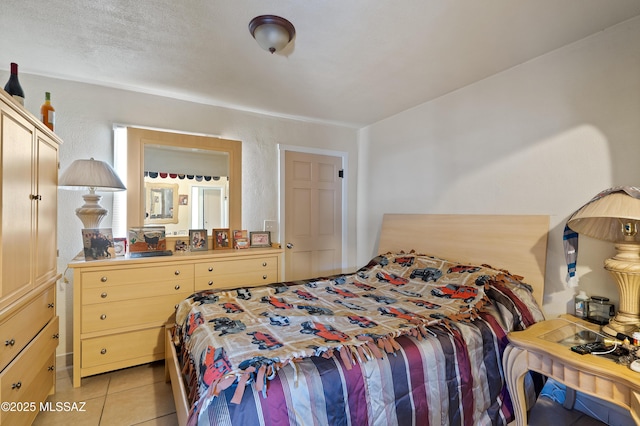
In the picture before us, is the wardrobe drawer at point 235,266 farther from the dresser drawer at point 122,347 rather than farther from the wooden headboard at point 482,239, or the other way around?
the wooden headboard at point 482,239

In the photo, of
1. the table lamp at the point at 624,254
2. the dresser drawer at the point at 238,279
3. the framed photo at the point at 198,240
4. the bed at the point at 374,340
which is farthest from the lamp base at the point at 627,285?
the framed photo at the point at 198,240

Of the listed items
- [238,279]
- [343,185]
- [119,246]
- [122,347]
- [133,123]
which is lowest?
[122,347]

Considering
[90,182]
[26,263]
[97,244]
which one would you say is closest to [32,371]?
[26,263]

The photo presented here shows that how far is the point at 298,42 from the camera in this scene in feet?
6.34

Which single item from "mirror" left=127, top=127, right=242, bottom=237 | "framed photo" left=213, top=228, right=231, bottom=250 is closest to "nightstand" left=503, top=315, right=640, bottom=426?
"framed photo" left=213, top=228, right=231, bottom=250

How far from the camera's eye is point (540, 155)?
84.5 inches

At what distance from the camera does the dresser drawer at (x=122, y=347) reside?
220cm

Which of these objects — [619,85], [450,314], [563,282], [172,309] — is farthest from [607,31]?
[172,309]

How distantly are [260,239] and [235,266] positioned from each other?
509 mm

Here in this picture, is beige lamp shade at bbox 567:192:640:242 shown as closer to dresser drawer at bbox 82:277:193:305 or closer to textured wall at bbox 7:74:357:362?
textured wall at bbox 7:74:357:362

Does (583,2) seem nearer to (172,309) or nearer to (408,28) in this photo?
(408,28)

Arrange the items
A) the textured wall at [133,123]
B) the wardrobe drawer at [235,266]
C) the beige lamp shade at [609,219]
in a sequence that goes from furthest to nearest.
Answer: the wardrobe drawer at [235,266] → the textured wall at [133,123] → the beige lamp shade at [609,219]

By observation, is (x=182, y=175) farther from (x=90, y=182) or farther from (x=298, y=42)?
(x=298, y=42)

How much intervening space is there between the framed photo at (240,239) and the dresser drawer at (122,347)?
979 mm
